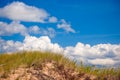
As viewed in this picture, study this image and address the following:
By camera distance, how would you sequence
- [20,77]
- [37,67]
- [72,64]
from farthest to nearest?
1. [72,64]
2. [37,67]
3. [20,77]

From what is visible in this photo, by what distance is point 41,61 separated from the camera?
701 inches

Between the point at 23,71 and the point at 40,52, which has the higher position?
the point at 40,52

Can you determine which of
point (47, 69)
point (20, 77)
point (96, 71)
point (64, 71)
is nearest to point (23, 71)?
point (20, 77)

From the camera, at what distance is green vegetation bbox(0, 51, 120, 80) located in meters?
16.9

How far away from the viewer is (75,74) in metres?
18.2

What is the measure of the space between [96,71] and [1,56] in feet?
20.4

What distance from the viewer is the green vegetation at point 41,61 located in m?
16.9

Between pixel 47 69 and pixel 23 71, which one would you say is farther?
pixel 47 69

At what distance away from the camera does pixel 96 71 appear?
19.1 metres

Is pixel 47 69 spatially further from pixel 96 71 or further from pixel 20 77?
pixel 96 71

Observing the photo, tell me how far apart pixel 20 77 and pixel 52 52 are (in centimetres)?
378

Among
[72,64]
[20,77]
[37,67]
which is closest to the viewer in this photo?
[20,77]

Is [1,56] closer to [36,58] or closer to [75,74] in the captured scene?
[36,58]

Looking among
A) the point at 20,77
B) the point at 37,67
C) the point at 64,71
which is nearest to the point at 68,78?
the point at 64,71
